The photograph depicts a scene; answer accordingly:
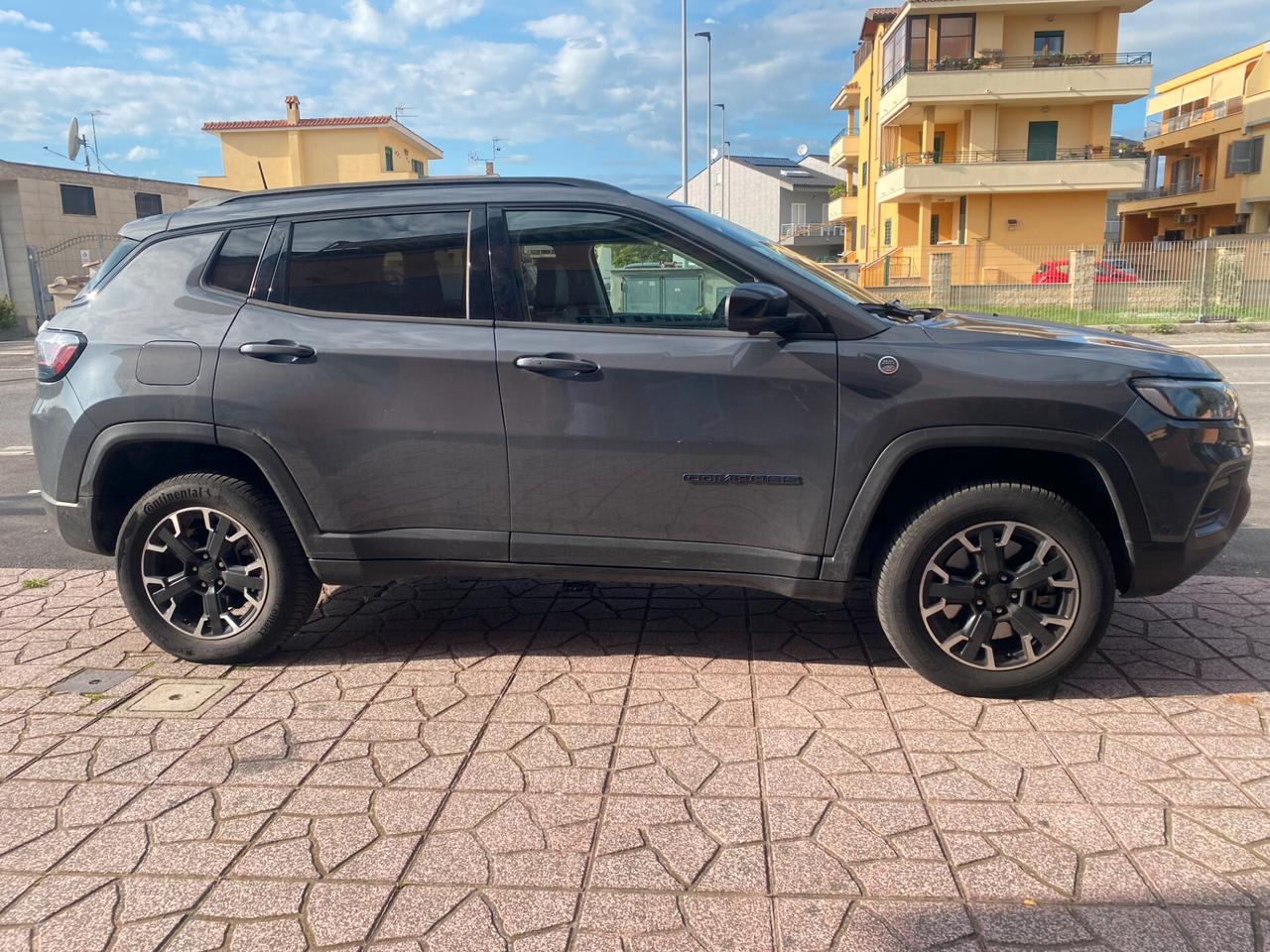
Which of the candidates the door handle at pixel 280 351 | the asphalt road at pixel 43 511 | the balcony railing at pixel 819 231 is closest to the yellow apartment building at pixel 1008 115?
the balcony railing at pixel 819 231

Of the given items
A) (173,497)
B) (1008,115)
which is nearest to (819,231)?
(1008,115)

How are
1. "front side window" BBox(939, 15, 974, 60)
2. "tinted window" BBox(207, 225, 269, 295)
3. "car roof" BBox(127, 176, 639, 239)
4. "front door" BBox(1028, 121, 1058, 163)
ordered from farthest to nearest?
"front door" BBox(1028, 121, 1058, 163), "front side window" BBox(939, 15, 974, 60), "tinted window" BBox(207, 225, 269, 295), "car roof" BBox(127, 176, 639, 239)

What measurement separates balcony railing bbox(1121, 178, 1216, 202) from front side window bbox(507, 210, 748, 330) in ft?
165

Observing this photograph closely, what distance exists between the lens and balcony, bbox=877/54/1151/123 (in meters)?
34.4

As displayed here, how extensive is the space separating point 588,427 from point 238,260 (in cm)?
163

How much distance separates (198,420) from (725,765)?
2412 mm

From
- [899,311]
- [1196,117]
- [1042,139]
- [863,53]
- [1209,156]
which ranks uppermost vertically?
[863,53]

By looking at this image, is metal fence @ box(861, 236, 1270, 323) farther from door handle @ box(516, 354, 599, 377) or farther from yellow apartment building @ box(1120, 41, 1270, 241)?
yellow apartment building @ box(1120, 41, 1270, 241)

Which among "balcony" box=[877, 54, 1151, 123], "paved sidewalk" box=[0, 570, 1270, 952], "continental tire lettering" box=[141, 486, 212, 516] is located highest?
"balcony" box=[877, 54, 1151, 123]

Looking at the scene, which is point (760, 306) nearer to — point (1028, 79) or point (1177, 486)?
point (1177, 486)

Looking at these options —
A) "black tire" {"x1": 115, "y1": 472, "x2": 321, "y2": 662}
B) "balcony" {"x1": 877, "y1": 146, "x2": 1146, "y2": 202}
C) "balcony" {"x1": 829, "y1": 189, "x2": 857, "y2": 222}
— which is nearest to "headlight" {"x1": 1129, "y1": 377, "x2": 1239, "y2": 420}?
"black tire" {"x1": 115, "y1": 472, "x2": 321, "y2": 662}

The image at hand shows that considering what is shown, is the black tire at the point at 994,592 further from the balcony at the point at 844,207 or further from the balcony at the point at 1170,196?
the balcony at the point at 1170,196

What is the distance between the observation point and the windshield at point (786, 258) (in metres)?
3.77

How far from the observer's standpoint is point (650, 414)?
142 inches
